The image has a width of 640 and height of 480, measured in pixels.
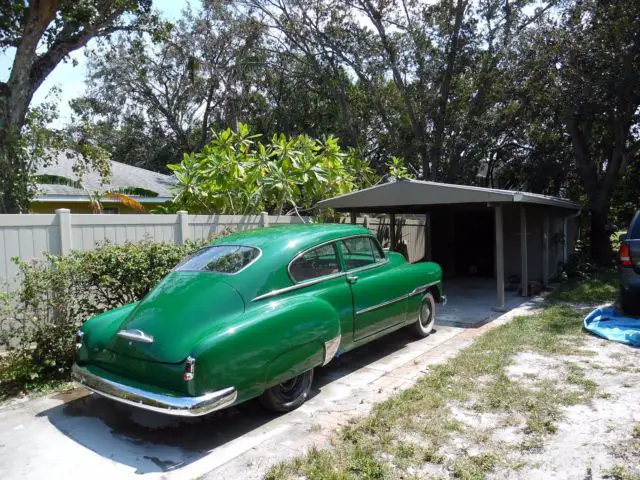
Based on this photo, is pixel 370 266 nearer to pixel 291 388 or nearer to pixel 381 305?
pixel 381 305

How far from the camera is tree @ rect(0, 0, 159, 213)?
8.05m

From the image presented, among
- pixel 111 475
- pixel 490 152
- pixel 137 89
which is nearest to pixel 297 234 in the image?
pixel 111 475

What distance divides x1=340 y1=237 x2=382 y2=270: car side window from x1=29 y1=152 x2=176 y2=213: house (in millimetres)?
6303

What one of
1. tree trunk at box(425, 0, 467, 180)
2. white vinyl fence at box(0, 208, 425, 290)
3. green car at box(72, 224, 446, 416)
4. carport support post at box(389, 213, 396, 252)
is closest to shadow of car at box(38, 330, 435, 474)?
green car at box(72, 224, 446, 416)

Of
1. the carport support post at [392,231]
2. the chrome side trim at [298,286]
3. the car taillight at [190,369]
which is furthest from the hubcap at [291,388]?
the carport support post at [392,231]

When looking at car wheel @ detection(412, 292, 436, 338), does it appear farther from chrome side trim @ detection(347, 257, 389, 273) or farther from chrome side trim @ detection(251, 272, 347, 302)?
chrome side trim @ detection(251, 272, 347, 302)

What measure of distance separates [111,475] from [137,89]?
2630 cm

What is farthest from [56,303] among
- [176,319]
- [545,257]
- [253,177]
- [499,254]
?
[545,257]

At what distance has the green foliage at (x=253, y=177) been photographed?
29.8 feet

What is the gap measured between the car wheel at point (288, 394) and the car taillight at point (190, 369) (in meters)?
0.87

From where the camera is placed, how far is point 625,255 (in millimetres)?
7266

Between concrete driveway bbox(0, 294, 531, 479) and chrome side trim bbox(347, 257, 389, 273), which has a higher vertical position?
chrome side trim bbox(347, 257, 389, 273)

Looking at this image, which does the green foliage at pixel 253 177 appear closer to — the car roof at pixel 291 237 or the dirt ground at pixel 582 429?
the car roof at pixel 291 237

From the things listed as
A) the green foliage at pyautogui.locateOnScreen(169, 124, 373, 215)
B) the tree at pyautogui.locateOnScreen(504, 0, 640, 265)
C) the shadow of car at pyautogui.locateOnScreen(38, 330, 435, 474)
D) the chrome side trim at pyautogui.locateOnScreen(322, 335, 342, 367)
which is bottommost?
the shadow of car at pyautogui.locateOnScreen(38, 330, 435, 474)
